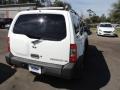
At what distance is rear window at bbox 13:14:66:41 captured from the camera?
5.62 m

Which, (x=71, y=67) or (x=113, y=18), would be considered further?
(x=113, y=18)

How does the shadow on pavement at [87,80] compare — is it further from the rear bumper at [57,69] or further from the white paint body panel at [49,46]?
the white paint body panel at [49,46]

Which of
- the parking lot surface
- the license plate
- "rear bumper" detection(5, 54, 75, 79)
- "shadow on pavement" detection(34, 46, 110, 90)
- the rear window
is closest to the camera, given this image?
"rear bumper" detection(5, 54, 75, 79)

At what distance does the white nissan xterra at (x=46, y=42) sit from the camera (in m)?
5.46

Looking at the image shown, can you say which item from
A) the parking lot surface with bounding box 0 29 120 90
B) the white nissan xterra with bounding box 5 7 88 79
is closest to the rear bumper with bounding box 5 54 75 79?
the white nissan xterra with bounding box 5 7 88 79

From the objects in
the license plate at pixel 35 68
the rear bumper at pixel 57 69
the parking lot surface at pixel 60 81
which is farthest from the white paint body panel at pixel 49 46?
the parking lot surface at pixel 60 81

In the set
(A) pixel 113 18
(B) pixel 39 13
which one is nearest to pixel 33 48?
(B) pixel 39 13

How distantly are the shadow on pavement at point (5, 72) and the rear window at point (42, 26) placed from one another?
1.50 meters

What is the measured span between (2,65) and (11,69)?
681mm

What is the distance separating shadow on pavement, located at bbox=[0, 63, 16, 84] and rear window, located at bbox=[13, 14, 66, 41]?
4.91 ft

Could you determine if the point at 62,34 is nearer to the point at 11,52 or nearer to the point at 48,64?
the point at 48,64

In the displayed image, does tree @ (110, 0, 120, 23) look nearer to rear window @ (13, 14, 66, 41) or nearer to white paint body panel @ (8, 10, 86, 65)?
rear window @ (13, 14, 66, 41)

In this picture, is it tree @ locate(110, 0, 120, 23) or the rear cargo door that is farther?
tree @ locate(110, 0, 120, 23)

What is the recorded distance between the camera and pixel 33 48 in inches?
229
